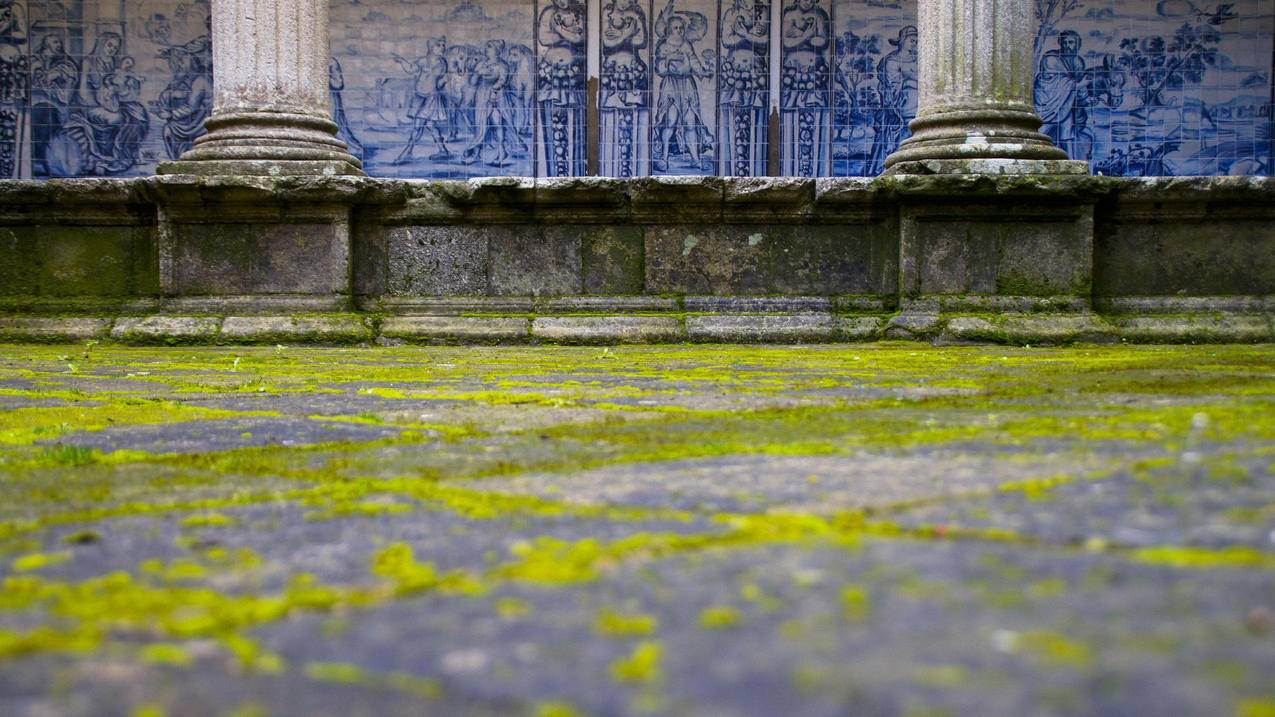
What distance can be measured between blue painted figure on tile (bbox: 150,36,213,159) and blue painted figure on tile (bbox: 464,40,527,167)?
259 cm

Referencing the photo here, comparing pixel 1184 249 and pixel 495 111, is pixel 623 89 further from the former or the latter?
pixel 1184 249

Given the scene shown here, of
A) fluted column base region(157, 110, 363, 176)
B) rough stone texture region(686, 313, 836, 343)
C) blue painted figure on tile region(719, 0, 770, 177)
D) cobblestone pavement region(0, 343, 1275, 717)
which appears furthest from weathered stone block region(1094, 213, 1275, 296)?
blue painted figure on tile region(719, 0, 770, 177)

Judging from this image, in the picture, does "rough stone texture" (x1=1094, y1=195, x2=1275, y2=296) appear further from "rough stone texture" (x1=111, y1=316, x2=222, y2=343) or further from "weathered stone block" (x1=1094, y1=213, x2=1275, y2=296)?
"rough stone texture" (x1=111, y1=316, x2=222, y2=343)

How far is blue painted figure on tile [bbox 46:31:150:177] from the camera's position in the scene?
11266 millimetres

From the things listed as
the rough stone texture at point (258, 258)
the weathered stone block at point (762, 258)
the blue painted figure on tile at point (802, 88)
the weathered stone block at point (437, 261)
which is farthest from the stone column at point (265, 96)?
the blue painted figure on tile at point (802, 88)

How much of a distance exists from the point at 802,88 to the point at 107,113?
6612 mm

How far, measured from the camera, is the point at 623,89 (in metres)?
11.2

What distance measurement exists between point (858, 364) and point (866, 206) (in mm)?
2176

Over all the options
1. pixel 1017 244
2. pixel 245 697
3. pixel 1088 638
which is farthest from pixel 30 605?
pixel 1017 244

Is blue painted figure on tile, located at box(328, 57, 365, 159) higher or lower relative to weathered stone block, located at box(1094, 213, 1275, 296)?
higher

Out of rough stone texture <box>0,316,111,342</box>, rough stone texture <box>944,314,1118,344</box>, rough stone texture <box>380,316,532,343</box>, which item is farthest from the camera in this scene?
rough stone texture <box>0,316,111,342</box>

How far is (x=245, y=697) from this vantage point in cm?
69

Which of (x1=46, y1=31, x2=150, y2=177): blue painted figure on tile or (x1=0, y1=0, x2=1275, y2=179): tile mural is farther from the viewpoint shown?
(x1=46, y1=31, x2=150, y2=177): blue painted figure on tile

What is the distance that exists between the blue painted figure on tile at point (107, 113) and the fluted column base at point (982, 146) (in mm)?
7970
